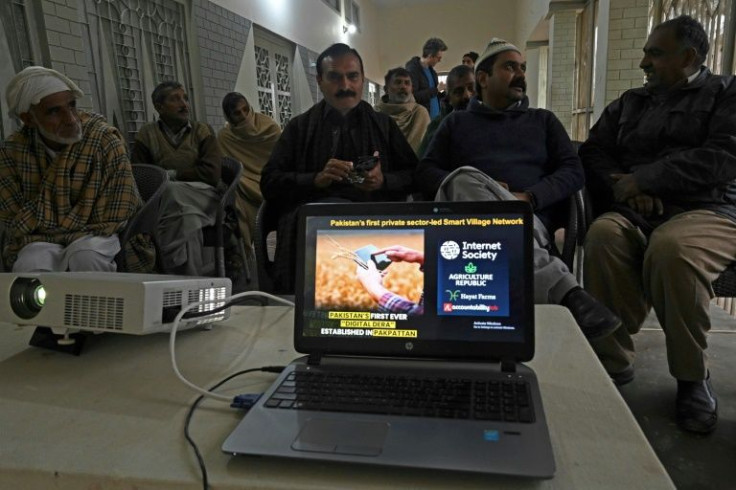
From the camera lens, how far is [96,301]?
823 millimetres

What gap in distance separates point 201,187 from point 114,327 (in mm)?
2153

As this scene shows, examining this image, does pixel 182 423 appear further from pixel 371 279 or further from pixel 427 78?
pixel 427 78

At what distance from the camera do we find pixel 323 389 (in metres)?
0.68

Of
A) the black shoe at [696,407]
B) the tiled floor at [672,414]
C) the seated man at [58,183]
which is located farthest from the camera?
the seated man at [58,183]

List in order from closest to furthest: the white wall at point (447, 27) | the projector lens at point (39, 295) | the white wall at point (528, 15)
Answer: the projector lens at point (39, 295) < the white wall at point (528, 15) < the white wall at point (447, 27)

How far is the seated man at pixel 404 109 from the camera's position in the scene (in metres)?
3.79

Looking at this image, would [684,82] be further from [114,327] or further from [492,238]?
[114,327]

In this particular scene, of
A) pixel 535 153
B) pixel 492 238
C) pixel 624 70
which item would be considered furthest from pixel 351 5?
pixel 492 238

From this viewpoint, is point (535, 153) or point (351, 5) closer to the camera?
point (535, 153)

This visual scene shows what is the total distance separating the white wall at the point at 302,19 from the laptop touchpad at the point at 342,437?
442 cm

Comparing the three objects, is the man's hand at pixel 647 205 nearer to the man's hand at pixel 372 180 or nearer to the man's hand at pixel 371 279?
the man's hand at pixel 372 180

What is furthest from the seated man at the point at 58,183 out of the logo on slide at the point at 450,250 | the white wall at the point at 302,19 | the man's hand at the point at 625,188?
the white wall at the point at 302,19

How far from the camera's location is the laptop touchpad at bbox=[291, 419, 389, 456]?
0.55m

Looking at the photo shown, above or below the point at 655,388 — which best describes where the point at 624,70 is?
above
